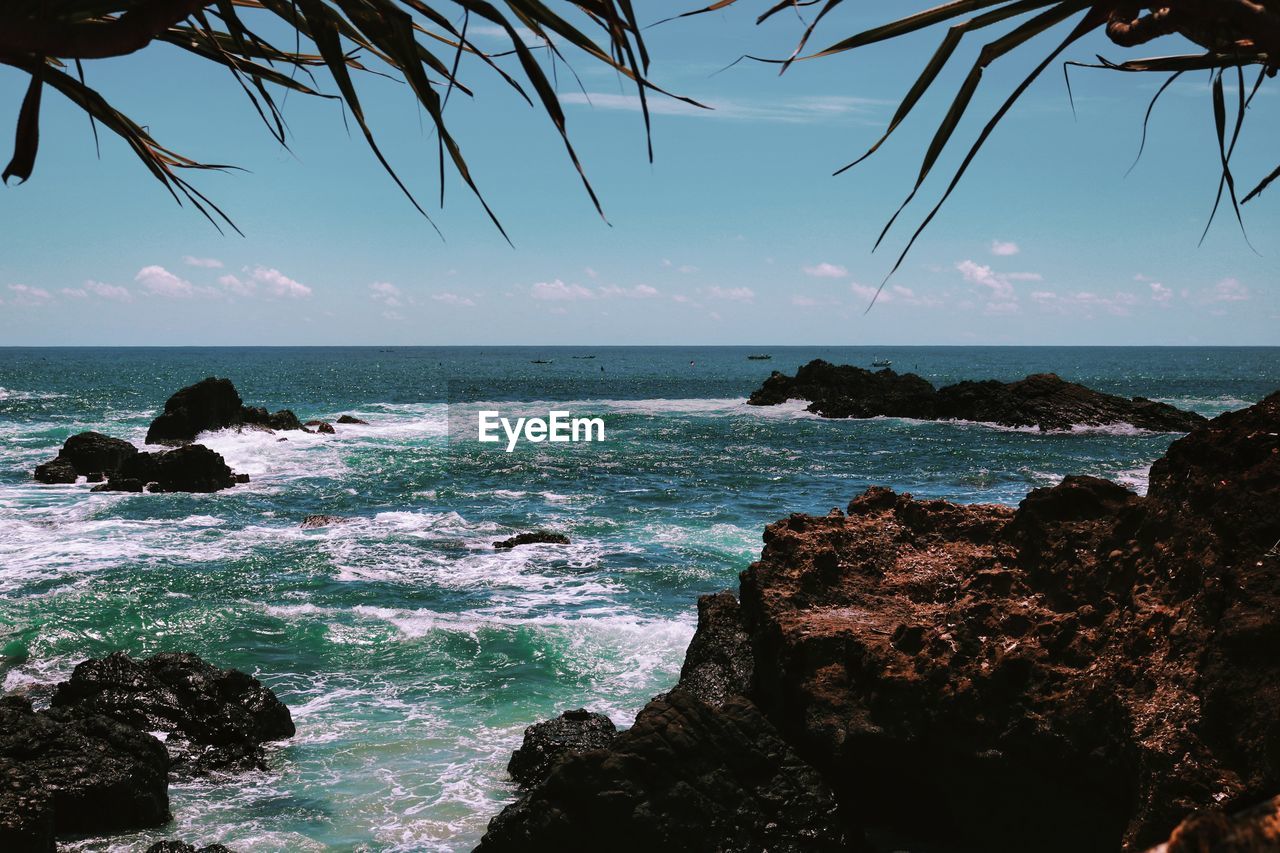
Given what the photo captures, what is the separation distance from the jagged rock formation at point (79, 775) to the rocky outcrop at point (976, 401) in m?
40.3

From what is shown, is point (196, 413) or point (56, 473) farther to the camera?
point (196, 413)

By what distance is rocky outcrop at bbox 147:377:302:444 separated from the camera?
110ft

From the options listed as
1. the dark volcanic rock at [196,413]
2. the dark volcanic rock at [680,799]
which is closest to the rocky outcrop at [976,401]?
the dark volcanic rock at [196,413]

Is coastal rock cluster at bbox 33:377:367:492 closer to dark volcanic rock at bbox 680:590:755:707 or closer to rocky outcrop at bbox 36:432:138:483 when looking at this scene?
rocky outcrop at bbox 36:432:138:483

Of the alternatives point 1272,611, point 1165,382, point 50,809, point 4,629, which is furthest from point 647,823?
Result: point 1165,382

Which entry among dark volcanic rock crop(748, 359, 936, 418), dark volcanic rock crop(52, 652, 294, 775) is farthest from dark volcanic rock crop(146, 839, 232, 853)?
dark volcanic rock crop(748, 359, 936, 418)

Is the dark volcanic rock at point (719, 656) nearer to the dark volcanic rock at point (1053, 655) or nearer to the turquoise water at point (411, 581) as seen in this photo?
the dark volcanic rock at point (1053, 655)

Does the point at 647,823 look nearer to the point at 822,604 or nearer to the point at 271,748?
the point at 822,604

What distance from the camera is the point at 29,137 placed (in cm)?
225

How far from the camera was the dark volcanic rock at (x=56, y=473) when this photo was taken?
2417cm

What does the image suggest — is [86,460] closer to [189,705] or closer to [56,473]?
[56,473]

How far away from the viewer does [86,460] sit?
83.0 ft

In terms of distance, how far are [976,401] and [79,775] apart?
4429 cm

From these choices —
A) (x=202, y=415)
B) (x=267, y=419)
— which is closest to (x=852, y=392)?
(x=267, y=419)
